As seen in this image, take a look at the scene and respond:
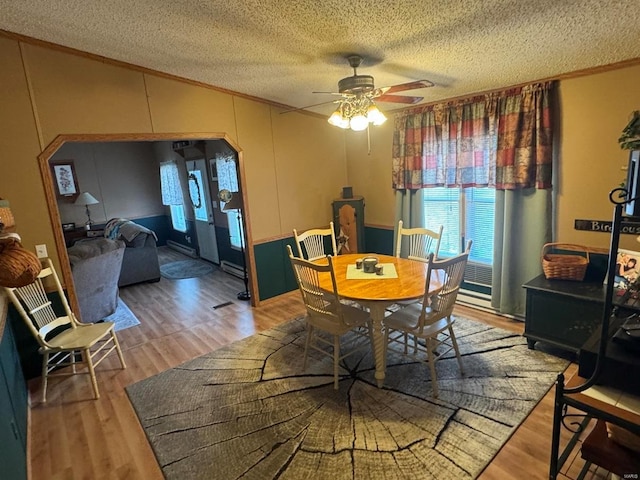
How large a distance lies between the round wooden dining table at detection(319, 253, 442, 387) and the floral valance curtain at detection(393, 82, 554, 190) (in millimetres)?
1328

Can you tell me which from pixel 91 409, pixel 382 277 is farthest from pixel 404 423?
pixel 91 409

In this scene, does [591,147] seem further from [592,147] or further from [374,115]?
[374,115]

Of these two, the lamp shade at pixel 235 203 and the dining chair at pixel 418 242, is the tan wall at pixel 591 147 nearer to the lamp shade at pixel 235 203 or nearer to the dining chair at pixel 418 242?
the dining chair at pixel 418 242

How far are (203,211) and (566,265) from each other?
5.43 m

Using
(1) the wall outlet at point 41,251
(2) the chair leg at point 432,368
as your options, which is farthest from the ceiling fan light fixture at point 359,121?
(1) the wall outlet at point 41,251

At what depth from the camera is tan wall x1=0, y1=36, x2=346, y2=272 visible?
276 centimetres

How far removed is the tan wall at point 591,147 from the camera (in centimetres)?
274

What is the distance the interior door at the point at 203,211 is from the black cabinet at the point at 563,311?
15.7 ft

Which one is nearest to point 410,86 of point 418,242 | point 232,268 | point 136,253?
point 418,242

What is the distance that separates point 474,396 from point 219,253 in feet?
15.3

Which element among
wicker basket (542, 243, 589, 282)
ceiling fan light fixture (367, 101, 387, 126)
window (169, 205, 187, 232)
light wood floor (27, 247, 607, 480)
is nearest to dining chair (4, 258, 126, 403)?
light wood floor (27, 247, 607, 480)

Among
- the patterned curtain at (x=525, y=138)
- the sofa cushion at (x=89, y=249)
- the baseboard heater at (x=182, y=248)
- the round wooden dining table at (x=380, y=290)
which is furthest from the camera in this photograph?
the baseboard heater at (x=182, y=248)

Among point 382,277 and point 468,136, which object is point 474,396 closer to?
point 382,277

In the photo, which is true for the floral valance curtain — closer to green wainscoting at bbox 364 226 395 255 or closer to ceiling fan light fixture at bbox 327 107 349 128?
green wainscoting at bbox 364 226 395 255
